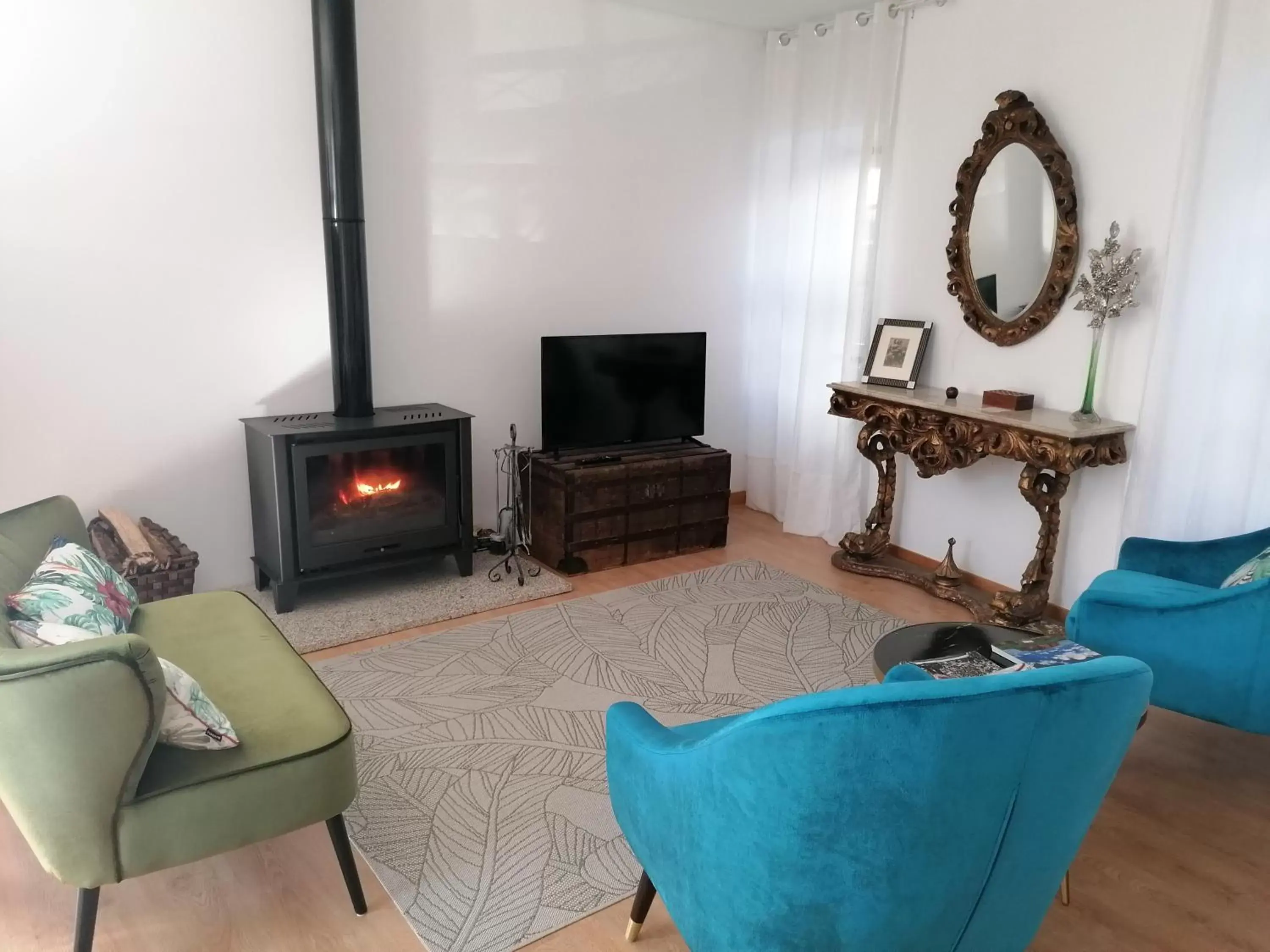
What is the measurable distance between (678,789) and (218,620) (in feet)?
5.16

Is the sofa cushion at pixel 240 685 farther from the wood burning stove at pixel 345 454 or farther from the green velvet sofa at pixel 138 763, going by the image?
the wood burning stove at pixel 345 454

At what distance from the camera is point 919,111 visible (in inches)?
168

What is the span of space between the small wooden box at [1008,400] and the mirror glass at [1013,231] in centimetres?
40

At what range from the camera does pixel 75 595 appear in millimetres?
2021

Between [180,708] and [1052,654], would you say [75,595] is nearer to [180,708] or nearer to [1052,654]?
[180,708]

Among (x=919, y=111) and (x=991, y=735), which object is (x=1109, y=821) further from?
(x=919, y=111)

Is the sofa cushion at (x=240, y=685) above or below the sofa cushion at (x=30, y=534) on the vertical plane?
below

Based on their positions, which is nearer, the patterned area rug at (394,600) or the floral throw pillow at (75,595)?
the floral throw pillow at (75,595)

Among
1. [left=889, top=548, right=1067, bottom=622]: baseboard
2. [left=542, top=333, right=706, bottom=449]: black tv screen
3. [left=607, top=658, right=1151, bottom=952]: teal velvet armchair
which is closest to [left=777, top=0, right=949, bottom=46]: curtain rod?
[left=542, top=333, right=706, bottom=449]: black tv screen

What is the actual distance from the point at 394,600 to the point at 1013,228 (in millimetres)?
3135

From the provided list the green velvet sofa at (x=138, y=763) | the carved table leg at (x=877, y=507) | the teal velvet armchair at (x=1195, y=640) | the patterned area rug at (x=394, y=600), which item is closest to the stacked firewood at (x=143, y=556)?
the patterned area rug at (x=394, y=600)

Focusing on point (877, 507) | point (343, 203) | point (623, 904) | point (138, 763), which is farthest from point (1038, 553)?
point (138, 763)

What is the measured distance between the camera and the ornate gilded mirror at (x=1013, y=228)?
3.69 m

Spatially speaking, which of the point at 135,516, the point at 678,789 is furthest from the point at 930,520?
the point at 135,516
